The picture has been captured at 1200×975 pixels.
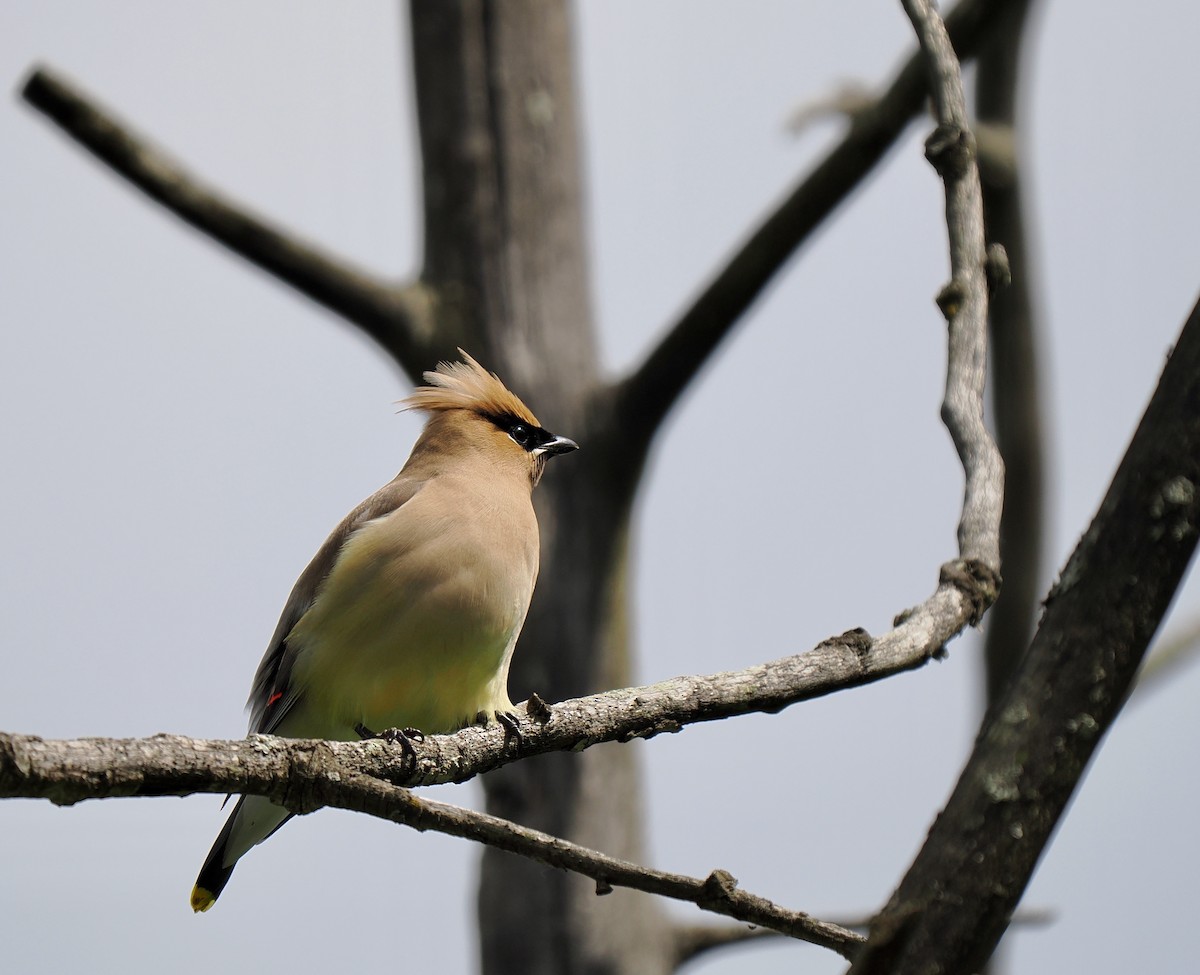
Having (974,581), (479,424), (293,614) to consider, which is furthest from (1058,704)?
(479,424)

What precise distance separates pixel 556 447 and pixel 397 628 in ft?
4.68

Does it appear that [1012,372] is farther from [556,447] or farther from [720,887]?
[720,887]

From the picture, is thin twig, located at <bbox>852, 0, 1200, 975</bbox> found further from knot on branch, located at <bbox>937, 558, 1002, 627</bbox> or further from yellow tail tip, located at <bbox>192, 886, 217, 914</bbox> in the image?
yellow tail tip, located at <bbox>192, 886, 217, 914</bbox>

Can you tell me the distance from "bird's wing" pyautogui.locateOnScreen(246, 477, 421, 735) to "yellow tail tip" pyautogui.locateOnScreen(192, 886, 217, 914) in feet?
1.73

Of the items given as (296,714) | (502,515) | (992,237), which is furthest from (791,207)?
(296,714)

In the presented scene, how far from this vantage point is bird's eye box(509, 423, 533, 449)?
5512mm

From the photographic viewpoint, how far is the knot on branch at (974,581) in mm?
2824

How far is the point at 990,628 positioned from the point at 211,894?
3.50 metres

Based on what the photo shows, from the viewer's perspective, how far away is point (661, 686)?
262 cm

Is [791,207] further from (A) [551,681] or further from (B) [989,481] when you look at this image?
(B) [989,481]

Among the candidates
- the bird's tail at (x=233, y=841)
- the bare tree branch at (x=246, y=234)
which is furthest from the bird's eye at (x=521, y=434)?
the bird's tail at (x=233, y=841)

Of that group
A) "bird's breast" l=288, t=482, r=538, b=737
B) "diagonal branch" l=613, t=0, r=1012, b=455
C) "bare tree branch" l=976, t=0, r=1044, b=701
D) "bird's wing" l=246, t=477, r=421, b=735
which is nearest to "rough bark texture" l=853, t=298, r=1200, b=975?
"bird's breast" l=288, t=482, r=538, b=737

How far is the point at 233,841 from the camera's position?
456cm

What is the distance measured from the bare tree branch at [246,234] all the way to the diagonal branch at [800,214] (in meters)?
1.05
